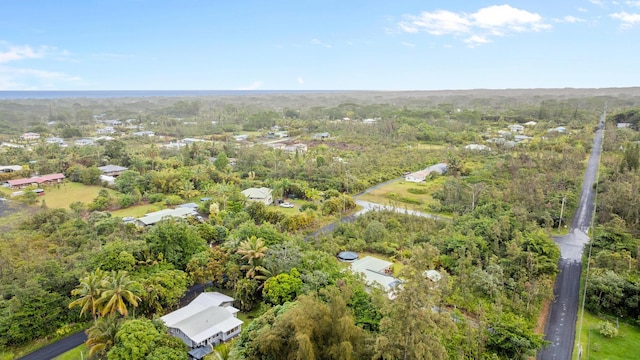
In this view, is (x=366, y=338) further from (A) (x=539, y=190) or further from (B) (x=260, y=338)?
(A) (x=539, y=190)

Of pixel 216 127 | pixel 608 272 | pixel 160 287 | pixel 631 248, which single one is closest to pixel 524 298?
pixel 608 272

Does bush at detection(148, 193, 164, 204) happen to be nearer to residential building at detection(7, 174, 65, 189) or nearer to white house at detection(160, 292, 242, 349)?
residential building at detection(7, 174, 65, 189)

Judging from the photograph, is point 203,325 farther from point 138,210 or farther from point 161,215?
point 138,210

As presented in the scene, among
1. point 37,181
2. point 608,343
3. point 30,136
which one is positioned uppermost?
point 30,136

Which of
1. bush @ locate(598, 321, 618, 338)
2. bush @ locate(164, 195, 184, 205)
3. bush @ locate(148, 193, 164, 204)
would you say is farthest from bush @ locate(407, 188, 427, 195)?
bush @ locate(148, 193, 164, 204)

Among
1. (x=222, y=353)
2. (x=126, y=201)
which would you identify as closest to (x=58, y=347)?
(x=222, y=353)
